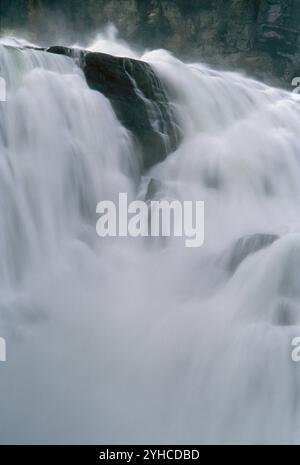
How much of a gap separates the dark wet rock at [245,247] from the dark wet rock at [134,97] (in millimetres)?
2996

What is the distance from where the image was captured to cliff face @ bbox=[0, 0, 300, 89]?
19.1 m

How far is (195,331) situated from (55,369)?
1.45 meters

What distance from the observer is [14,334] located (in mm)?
5984

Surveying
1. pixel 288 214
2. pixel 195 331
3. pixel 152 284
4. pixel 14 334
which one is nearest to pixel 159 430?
pixel 195 331

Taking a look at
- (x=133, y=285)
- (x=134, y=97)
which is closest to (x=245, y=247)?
(x=133, y=285)

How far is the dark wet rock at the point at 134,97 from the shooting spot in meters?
9.60

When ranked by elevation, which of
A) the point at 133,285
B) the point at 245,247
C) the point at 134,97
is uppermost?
the point at 134,97

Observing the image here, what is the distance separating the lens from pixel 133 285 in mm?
7375

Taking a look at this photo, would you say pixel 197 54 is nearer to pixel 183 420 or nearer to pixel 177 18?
pixel 177 18
